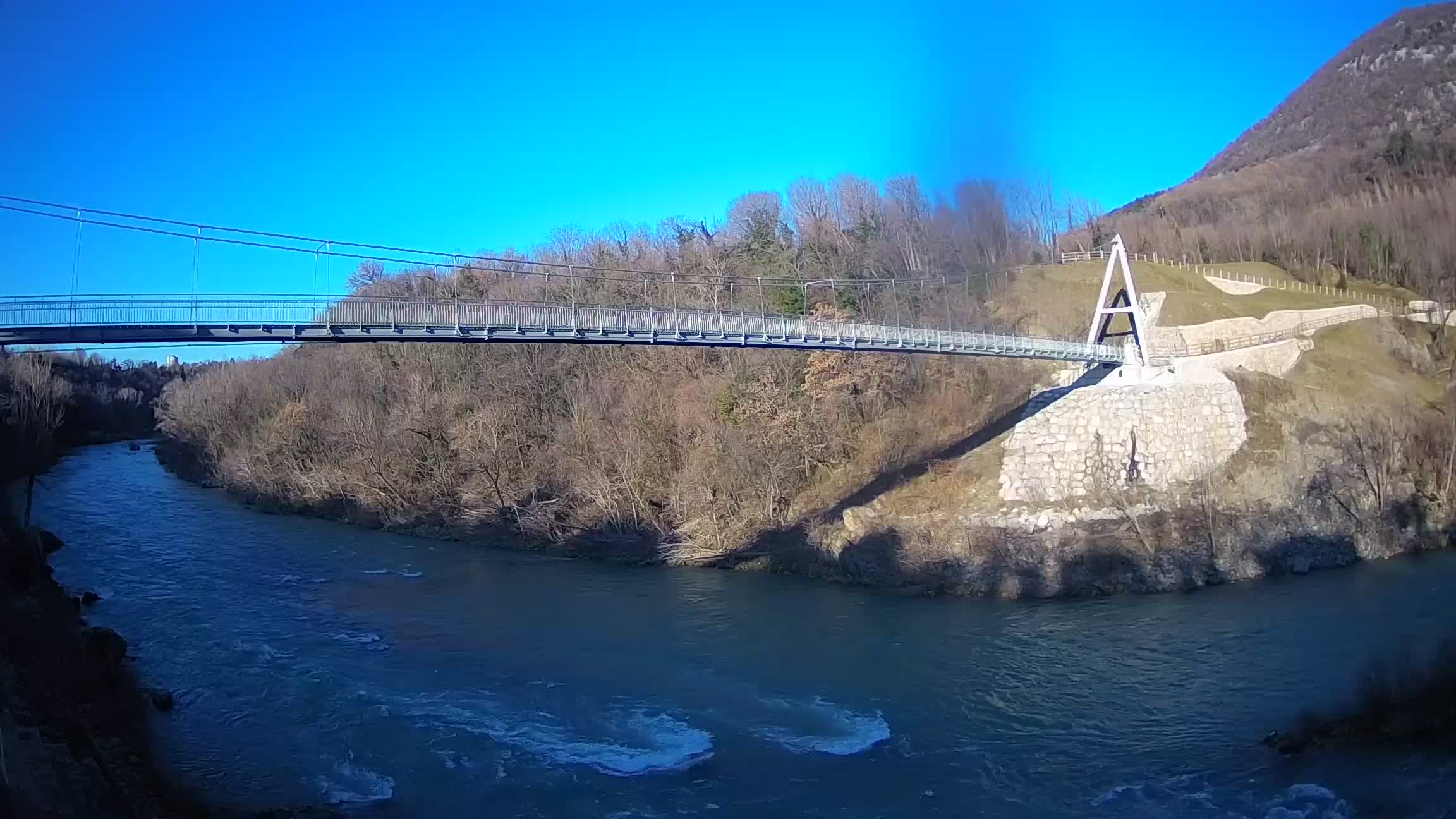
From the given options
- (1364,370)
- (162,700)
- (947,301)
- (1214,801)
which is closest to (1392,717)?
(1214,801)

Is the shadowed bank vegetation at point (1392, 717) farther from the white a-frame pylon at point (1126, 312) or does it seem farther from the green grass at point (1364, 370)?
the green grass at point (1364, 370)

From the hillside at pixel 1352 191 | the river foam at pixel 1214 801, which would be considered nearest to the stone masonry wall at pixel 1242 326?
the hillside at pixel 1352 191

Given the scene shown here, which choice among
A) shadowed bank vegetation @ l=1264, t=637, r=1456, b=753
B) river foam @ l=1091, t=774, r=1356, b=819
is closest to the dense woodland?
river foam @ l=1091, t=774, r=1356, b=819

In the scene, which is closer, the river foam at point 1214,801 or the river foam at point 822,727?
the river foam at point 1214,801

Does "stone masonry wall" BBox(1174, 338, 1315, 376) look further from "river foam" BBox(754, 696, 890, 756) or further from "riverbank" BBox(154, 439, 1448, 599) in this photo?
"river foam" BBox(754, 696, 890, 756)

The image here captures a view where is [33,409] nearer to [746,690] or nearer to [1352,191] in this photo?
[746,690]

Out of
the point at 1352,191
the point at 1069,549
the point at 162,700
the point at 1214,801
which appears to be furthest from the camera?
the point at 1352,191

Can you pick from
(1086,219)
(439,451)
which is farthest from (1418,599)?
(1086,219)
